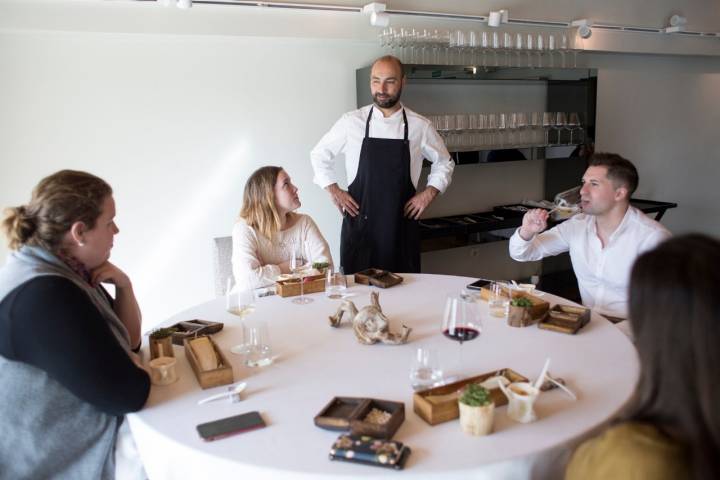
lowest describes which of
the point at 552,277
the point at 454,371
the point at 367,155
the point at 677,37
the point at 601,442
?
the point at 552,277

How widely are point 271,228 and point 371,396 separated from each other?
1568 millimetres

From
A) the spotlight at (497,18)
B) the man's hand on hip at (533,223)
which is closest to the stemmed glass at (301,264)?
the man's hand on hip at (533,223)

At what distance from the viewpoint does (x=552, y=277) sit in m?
5.35

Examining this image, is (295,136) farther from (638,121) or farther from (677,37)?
(677,37)

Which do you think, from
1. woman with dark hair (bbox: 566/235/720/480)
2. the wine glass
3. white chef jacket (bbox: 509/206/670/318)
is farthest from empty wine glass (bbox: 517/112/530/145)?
woman with dark hair (bbox: 566/235/720/480)

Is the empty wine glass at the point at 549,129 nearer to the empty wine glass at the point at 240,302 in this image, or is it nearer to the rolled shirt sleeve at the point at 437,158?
the rolled shirt sleeve at the point at 437,158

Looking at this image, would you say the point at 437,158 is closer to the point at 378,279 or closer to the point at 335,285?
Answer: the point at 378,279

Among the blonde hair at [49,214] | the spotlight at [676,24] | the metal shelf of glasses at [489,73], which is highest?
the spotlight at [676,24]

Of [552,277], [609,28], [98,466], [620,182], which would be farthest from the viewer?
[552,277]

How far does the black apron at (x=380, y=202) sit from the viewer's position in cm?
361

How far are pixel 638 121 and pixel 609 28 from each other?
3.43 ft

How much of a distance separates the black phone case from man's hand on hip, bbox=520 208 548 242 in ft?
5.49

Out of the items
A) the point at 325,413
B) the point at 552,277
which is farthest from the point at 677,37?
the point at 325,413

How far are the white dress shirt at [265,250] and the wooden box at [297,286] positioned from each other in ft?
0.99
